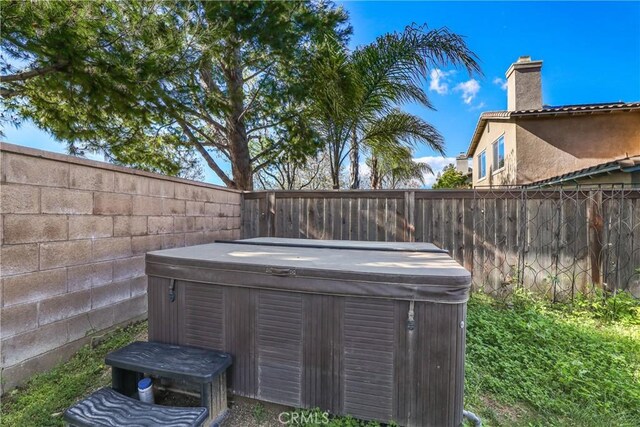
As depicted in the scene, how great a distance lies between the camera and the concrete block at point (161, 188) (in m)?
2.85

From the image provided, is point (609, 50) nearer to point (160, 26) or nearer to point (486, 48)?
point (486, 48)

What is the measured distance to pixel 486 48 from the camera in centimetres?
485

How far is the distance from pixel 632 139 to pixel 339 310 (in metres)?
10.0

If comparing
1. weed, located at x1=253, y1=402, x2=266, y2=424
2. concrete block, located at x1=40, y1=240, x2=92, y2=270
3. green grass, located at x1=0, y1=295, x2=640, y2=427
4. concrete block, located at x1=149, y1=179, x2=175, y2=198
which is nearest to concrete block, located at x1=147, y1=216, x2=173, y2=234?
concrete block, located at x1=149, y1=179, x2=175, y2=198

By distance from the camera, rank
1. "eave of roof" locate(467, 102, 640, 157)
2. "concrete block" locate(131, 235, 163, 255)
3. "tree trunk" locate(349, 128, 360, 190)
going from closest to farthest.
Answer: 1. "concrete block" locate(131, 235, 163, 255)
2. "tree trunk" locate(349, 128, 360, 190)
3. "eave of roof" locate(467, 102, 640, 157)

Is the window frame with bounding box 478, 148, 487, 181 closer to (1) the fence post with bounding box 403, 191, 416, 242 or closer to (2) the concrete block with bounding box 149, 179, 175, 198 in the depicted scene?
(1) the fence post with bounding box 403, 191, 416, 242

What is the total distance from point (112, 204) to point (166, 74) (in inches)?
96.1

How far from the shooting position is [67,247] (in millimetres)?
2102

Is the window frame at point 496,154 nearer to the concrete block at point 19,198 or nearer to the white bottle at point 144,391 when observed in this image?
the white bottle at point 144,391

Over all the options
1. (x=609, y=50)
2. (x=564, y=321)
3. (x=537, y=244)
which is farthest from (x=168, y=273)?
(x=609, y=50)

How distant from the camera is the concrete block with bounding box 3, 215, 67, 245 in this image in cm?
176

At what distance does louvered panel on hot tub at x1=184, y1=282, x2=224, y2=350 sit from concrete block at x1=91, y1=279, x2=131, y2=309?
113 cm

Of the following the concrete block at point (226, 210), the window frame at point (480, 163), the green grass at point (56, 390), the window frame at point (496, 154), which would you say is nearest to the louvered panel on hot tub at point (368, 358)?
the green grass at point (56, 390)

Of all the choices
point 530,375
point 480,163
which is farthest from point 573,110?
point 530,375
